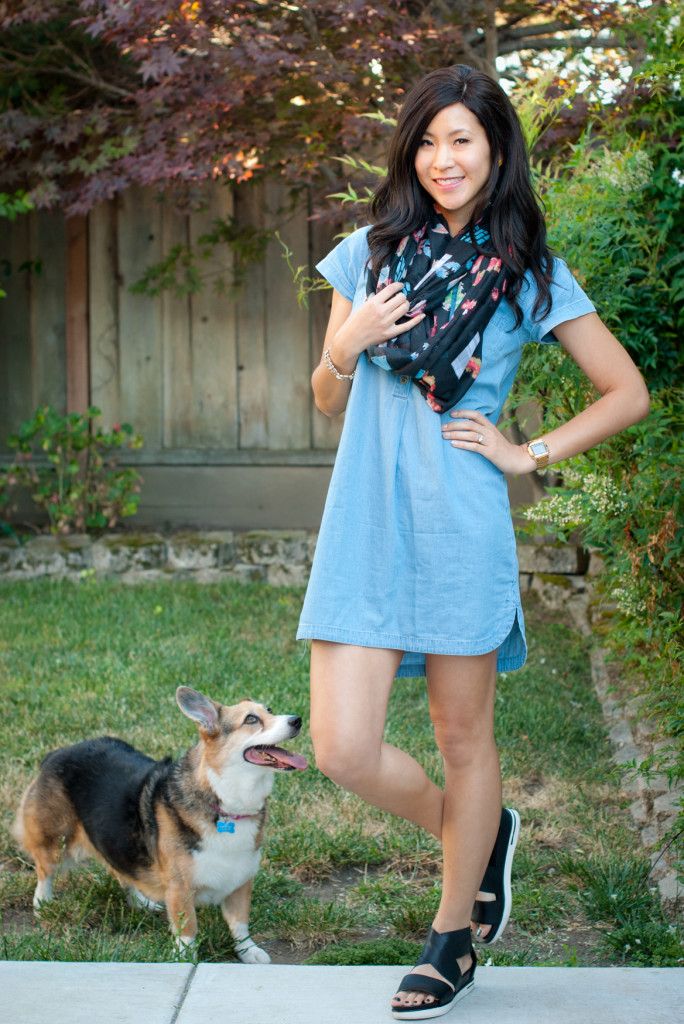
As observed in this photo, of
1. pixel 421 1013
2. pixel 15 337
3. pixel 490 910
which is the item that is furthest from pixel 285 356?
pixel 421 1013

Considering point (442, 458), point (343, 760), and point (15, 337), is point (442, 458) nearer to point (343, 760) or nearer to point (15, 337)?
point (343, 760)

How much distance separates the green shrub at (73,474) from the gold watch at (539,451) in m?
4.92

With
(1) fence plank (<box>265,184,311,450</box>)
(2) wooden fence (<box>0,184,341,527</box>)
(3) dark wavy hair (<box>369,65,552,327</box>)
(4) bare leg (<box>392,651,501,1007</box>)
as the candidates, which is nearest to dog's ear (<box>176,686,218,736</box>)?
(4) bare leg (<box>392,651,501,1007</box>)

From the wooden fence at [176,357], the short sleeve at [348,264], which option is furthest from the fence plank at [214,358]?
the short sleeve at [348,264]

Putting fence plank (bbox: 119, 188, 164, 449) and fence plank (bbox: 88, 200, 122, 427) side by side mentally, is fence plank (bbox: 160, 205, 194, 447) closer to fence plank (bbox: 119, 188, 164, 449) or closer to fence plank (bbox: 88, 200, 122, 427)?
fence plank (bbox: 119, 188, 164, 449)

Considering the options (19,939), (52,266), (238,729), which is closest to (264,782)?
(238,729)

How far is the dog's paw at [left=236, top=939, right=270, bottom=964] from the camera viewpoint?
98.7 inches

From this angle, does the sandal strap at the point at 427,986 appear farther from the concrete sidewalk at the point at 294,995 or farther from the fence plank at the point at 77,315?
the fence plank at the point at 77,315

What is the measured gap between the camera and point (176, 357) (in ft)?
23.7

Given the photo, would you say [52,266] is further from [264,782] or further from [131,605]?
[264,782]

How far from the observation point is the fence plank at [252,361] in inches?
281

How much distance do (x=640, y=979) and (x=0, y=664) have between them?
3495mm

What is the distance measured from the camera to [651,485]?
9.33ft

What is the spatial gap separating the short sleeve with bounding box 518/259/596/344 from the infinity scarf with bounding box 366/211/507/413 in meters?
0.07
